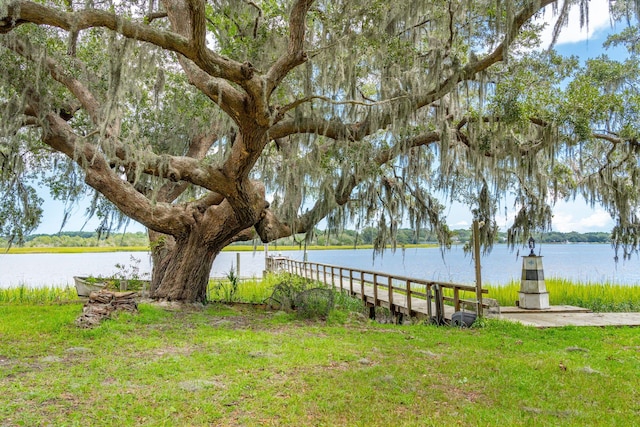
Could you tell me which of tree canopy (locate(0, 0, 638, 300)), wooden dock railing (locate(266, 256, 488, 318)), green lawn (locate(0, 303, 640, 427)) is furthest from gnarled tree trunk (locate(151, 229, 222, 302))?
wooden dock railing (locate(266, 256, 488, 318))

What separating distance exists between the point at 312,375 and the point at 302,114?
416 cm

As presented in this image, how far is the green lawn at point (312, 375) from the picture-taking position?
3.25m

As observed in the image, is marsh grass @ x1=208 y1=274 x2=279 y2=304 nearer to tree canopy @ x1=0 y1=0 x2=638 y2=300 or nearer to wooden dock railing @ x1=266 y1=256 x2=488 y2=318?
tree canopy @ x1=0 y1=0 x2=638 y2=300

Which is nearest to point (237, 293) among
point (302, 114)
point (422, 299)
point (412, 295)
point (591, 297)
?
point (412, 295)

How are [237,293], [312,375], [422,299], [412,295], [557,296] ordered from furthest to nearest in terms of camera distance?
[237,293] → [412,295] → [557,296] → [422,299] → [312,375]

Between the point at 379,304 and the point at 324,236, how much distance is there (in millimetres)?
2414

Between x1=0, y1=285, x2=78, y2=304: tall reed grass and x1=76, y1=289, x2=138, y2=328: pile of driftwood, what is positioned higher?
x1=76, y1=289, x2=138, y2=328: pile of driftwood

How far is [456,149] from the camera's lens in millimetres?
8445

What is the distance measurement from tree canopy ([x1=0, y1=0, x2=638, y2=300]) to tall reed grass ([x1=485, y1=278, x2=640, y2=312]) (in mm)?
1913

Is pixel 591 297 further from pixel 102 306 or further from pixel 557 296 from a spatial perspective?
pixel 102 306

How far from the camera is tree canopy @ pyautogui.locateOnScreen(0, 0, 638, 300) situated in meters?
5.95

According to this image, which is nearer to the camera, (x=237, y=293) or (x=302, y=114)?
(x=302, y=114)

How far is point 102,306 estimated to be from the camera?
714cm

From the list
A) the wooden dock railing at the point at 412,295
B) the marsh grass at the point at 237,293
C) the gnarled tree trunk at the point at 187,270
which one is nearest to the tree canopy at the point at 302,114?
the gnarled tree trunk at the point at 187,270
